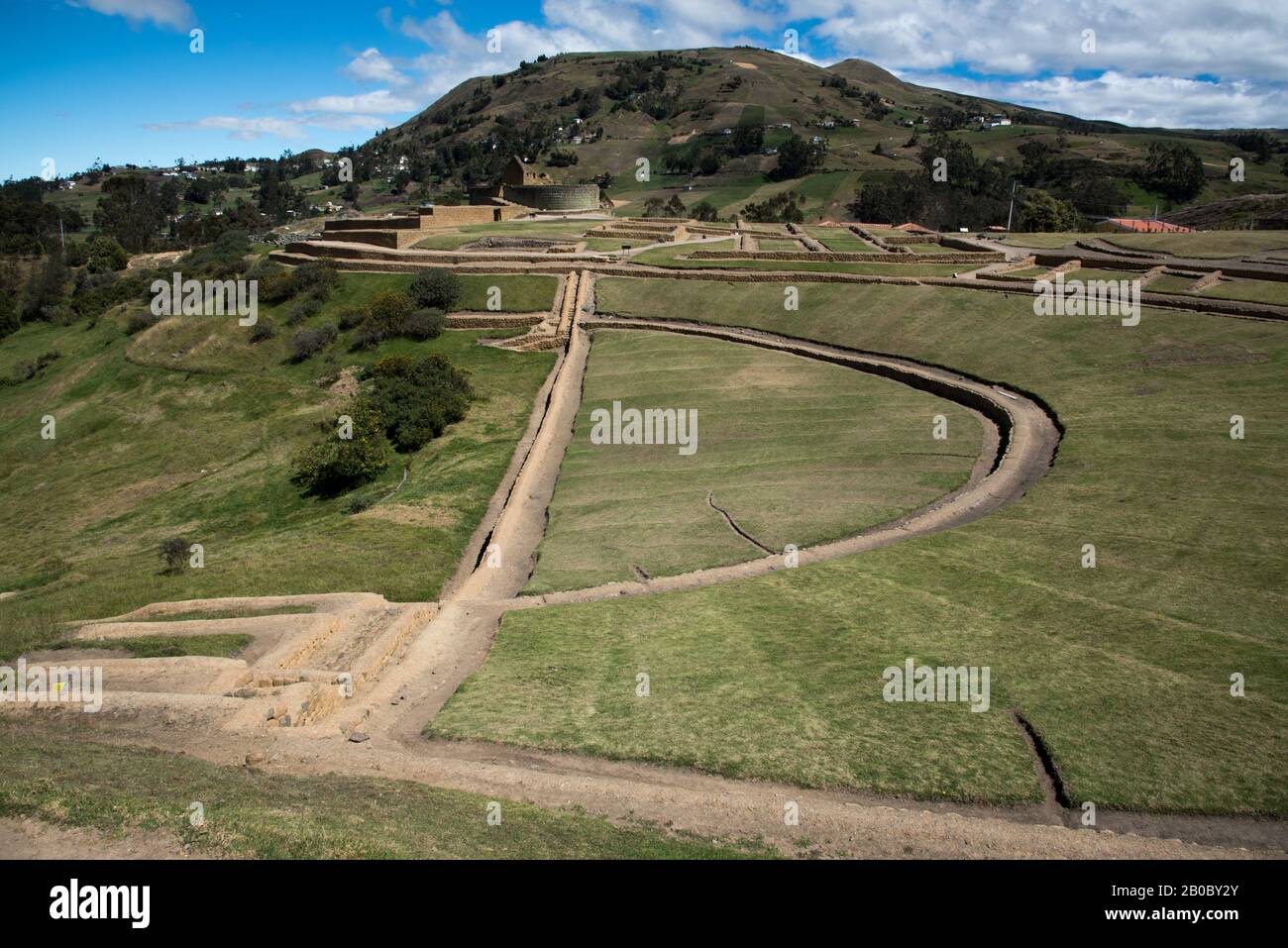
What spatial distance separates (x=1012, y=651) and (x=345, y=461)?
21527 millimetres

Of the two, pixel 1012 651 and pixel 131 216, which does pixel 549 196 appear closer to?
pixel 131 216

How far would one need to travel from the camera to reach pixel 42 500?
99.8 ft

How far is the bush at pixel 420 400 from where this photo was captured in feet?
97.0

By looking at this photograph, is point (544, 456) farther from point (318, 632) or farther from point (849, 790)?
point (849, 790)

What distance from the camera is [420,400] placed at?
3047 cm

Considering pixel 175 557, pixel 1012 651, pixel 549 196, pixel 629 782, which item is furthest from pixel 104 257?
pixel 1012 651

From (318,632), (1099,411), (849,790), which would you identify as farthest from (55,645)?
(1099,411)

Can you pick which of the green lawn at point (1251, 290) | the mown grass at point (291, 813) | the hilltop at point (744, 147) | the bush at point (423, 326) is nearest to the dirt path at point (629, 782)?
the mown grass at point (291, 813)

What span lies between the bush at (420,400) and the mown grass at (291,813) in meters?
19.9

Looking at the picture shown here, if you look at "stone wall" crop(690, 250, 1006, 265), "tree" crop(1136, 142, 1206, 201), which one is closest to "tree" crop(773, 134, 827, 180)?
"tree" crop(1136, 142, 1206, 201)

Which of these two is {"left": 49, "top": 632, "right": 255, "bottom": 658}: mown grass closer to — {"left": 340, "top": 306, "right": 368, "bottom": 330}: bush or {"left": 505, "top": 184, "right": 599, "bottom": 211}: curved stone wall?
{"left": 340, "top": 306, "right": 368, "bottom": 330}: bush

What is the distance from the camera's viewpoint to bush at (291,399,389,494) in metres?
26.9
